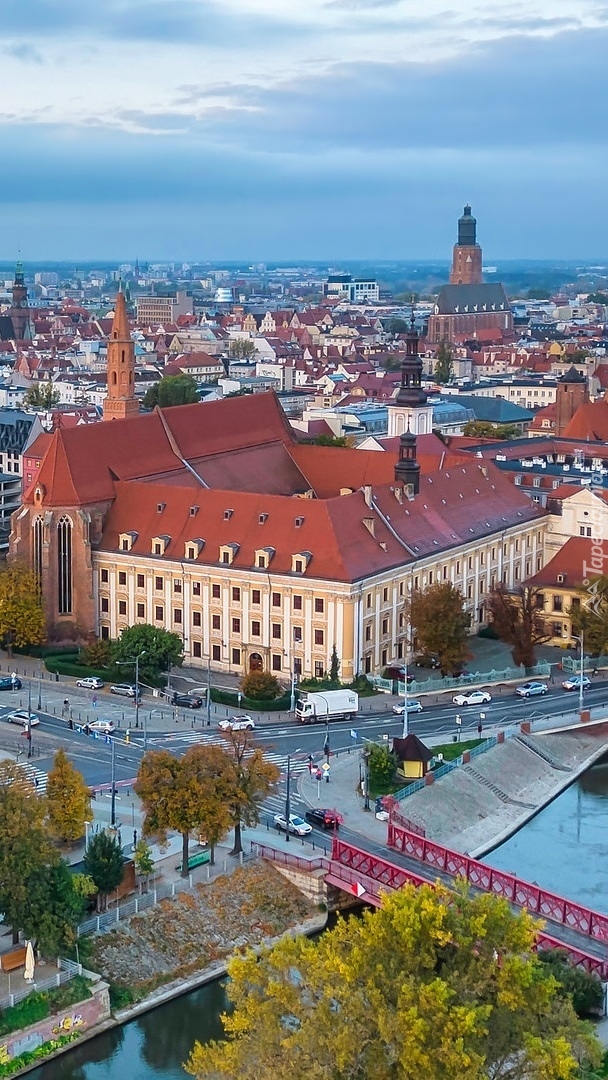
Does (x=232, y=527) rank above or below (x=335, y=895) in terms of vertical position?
above

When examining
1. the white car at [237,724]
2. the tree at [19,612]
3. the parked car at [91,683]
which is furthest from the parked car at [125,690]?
the tree at [19,612]

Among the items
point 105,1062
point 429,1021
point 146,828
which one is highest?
point 429,1021

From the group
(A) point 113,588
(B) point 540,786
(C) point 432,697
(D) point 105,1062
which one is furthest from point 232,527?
(D) point 105,1062

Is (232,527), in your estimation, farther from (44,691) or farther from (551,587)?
(551,587)

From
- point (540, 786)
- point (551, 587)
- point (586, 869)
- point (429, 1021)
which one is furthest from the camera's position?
point (551, 587)

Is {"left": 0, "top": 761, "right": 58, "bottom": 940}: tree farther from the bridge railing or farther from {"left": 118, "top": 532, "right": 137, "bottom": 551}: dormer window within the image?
{"left": 118, "top": 532, "right": 137, "bottom": 551}: dormer window

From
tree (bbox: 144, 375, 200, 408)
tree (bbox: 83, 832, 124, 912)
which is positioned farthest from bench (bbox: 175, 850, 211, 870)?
tree (bbox: 144, 375, 200, 408)
